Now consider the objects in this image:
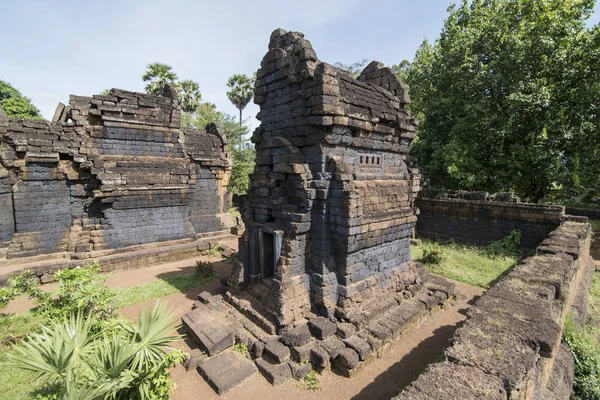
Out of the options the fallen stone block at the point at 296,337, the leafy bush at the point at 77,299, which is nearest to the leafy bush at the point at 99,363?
the leafy bush at the point at 77,299

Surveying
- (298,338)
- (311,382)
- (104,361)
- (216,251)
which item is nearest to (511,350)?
(311,382)

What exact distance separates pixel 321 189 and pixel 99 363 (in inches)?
163

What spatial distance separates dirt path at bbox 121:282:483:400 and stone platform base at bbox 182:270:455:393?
5.3 inches

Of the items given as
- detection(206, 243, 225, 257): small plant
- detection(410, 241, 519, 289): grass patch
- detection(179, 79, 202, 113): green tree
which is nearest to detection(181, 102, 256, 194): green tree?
detection(179, 79, 202, 113): green tree

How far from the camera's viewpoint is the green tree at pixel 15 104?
2591cm

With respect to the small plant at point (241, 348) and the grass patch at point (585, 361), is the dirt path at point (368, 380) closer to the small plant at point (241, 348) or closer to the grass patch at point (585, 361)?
the small plant at point (241, 348)

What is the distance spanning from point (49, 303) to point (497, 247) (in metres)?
14.4

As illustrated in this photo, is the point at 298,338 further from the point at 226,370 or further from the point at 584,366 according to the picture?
the point at 584,366

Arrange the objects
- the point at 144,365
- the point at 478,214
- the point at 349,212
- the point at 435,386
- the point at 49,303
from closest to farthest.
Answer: the point at 435,386 → the point at 144,365 → the point at 49,303 → the point at 349,212 → the point at 478,214

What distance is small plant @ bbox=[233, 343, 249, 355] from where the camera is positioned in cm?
516

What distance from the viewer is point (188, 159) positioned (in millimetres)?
12055

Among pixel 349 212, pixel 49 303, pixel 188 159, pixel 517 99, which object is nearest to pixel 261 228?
pixel 349 212

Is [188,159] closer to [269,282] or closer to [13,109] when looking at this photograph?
[269,282]

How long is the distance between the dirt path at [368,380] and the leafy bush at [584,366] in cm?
193
